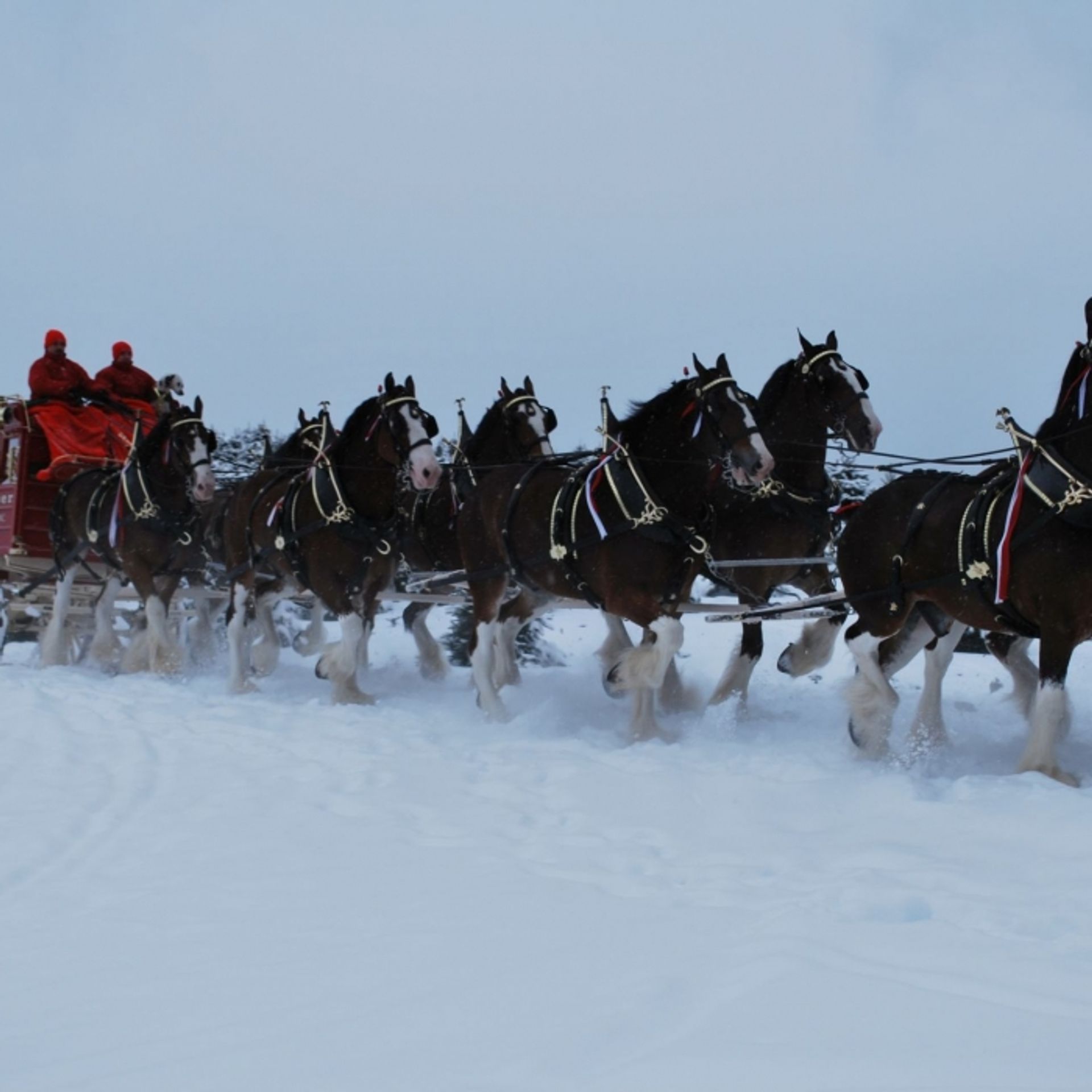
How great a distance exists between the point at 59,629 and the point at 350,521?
178 inches

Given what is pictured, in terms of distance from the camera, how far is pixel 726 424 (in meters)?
8.09

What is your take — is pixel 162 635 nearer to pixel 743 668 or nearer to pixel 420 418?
pixel 420 418

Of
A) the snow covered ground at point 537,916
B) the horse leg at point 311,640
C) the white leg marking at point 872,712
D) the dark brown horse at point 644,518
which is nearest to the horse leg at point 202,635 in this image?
the horse leg at point 311,640

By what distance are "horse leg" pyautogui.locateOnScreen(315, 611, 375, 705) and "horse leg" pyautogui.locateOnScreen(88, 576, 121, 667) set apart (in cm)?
393

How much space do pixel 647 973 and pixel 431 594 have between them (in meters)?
8.24

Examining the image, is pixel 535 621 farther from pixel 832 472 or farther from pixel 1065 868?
pixel 1065 868

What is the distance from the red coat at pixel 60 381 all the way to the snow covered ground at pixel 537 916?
6.76m

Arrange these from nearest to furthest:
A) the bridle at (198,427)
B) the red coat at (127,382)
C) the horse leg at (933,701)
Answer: the horse leg at (933,701) < the bridle at (198,427) < the red coat at (127,382)

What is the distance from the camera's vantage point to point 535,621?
18.5 meters

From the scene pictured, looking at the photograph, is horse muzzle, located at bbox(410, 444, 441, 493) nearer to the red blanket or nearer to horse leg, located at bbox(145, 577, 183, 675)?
horse leg, located at bbox(145, 577, 183, 675)

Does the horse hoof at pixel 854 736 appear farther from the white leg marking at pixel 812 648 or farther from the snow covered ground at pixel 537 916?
the white leg marking at pixel 812 648

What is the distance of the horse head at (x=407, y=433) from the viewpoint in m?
9.63

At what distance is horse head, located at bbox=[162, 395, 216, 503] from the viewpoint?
12023 millimetres

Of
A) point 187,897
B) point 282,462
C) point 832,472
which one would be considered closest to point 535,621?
point 282,462
